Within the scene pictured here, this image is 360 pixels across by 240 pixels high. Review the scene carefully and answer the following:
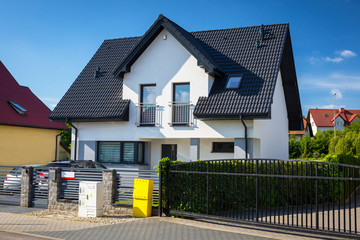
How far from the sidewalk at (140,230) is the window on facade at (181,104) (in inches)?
334

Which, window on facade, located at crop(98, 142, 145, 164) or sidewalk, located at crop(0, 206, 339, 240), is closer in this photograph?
sidewalk, located at crop(0, 206, 339, 240)

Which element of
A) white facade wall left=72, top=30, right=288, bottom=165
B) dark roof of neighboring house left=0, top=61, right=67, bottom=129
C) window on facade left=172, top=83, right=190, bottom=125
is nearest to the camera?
white facade wall left=72, top=30, right=288, bottom=165

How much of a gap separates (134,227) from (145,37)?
11760 mm

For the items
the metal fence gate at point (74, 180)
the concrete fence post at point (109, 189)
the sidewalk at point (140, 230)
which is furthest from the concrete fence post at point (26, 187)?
the concrete fence post at point (109, 189)

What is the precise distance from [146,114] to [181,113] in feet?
6.18

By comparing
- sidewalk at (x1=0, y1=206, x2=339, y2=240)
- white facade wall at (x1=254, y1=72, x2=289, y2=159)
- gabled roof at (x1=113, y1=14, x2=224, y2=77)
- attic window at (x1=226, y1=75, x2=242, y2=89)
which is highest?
gabled roof at (x1=113, y1=14, x2=224, y2=77)

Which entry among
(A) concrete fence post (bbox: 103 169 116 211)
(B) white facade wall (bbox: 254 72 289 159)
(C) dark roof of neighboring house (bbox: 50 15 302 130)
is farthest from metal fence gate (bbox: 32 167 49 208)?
(B) white facade wall (bbox: 254 72 289 159)

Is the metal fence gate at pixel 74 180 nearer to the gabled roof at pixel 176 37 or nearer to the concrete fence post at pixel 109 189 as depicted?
the concrete fence post at pixel 109 189

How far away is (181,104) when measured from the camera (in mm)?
19344

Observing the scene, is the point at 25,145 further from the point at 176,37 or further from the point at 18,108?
the point at 176,37

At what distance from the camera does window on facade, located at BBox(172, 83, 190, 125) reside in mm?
19188

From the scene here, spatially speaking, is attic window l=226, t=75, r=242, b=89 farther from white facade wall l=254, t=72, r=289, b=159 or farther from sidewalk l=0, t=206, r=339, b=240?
sidewalk l=0, t=206, r=339, b=240

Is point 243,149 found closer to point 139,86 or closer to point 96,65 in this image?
point 139,86

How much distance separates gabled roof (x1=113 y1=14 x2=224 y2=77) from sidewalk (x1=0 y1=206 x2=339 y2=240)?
9163 millimetres
